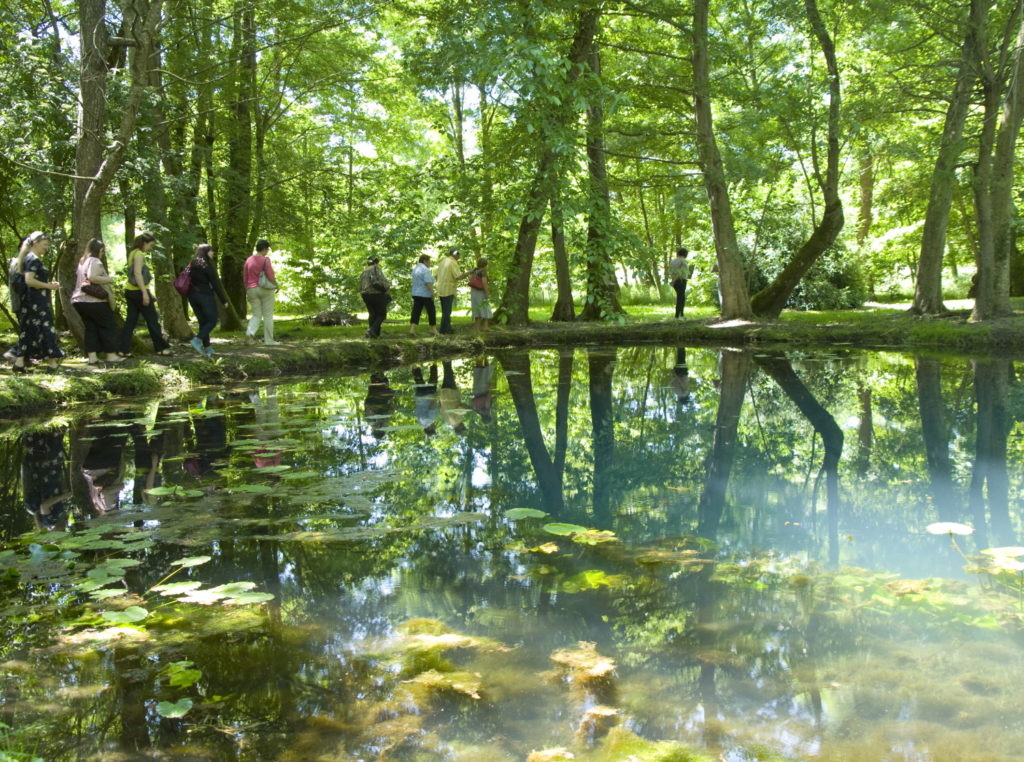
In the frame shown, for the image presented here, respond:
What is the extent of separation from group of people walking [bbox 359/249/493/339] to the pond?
7.95 m

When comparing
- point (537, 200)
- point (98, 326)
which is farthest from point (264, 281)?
point (537, 200)

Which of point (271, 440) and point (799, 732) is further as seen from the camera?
point (271, 440)

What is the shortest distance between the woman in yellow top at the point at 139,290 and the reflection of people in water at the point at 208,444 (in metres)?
2.90

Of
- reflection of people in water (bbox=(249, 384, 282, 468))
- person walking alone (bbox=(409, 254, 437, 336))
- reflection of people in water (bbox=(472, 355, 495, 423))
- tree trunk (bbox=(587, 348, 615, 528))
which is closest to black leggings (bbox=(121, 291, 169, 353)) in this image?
reflection of people in water (bbox=(249, 384, 282, 468))

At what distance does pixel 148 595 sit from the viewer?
3.62 m

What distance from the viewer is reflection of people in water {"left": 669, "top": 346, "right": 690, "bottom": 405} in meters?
9.93

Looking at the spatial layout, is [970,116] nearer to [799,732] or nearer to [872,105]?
[872,105]

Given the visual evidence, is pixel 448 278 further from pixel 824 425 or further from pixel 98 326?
pixel 824 425

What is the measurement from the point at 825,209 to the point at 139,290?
14.1 meters

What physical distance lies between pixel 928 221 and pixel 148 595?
54.4ft

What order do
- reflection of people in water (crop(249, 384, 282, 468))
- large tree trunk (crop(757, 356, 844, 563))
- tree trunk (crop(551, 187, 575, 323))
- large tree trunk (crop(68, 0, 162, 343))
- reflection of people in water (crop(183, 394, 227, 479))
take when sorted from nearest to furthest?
1. large tree trunk (crop(757, 356, 844, 563))
2. reflection of people in water (crop(183, 394, 227, 479))
3. reflection of people in water (crop(249, 384, 282, 468))
4. large tree trunk (crop(68, 0, 162, 343))
5. tree trunk (crop(551, 187, 575, 323))

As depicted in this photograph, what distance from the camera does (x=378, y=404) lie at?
9.53 m

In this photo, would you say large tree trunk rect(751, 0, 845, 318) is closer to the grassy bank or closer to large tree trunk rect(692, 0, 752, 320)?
the grassy bank

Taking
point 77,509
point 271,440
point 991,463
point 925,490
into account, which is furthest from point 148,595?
point 991,463
